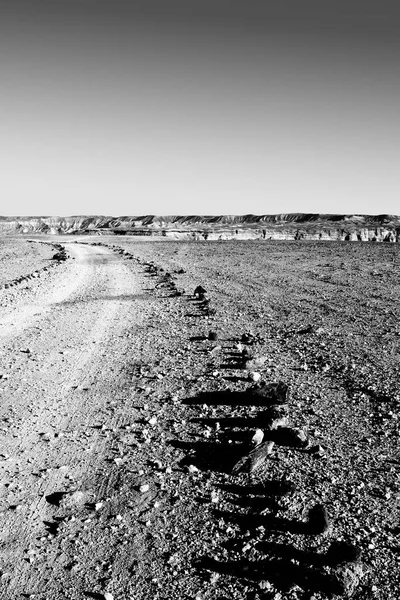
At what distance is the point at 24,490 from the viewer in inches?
189

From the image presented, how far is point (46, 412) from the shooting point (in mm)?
6676

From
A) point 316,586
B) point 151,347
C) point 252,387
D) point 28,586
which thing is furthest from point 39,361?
point 316,586

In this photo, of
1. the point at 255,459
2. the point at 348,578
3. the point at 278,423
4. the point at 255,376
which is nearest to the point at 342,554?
the point at 348,578

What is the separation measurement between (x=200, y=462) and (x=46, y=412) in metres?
2.67

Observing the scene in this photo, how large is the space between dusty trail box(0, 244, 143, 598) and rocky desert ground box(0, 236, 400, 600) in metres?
0.02

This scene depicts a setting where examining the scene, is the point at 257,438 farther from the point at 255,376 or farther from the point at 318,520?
the point at 255,376

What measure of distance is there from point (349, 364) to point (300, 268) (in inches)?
806

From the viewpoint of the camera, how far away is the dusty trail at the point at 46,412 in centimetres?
419

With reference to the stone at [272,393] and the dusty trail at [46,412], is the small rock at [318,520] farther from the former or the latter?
the stone at [272,393]

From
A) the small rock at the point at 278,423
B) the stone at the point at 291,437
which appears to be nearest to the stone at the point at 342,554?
the stone at the point at 291,437

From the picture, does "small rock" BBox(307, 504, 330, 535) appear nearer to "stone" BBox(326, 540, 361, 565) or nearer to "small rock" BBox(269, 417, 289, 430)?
"stone" BBox(326, 540, 361, 565)

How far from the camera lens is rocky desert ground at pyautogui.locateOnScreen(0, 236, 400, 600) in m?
3.70

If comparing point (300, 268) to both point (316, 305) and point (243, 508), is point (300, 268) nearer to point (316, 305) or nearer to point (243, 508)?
point (316, 305)

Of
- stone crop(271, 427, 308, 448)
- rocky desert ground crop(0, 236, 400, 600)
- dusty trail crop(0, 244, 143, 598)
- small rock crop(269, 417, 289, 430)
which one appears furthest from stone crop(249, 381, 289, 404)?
dusty trail crop(0, 244, 143, 598)
